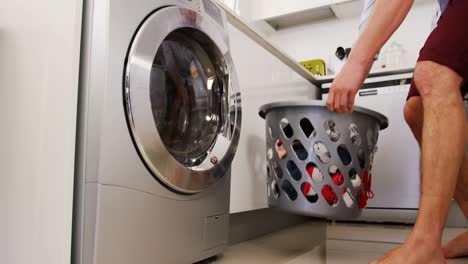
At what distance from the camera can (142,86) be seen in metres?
0.77

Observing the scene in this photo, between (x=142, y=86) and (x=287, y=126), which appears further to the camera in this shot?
(x=287, y=126)

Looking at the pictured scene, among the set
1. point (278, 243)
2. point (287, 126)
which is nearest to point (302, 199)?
point (287, 126)

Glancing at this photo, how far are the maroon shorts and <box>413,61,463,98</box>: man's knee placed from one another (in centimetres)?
1

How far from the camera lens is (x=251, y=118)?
1383 mm

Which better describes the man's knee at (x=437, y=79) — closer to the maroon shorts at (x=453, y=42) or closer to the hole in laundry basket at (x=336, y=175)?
the maroon shorts at (x=453, y=42)

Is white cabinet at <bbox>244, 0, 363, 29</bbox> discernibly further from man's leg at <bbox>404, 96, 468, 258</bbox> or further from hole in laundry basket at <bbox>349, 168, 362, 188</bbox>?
hole in laundry basket at <bbox>349, 168, 362, 188</bbox>

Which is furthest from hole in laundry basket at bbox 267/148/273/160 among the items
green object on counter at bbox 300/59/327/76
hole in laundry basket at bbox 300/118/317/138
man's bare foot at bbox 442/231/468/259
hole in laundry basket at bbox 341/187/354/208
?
green object on counter at bbox 300/59/327/76

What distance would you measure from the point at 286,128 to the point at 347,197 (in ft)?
0.90

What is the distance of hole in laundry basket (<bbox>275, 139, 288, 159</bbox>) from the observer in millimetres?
1129

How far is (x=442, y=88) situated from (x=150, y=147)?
0.68 meters

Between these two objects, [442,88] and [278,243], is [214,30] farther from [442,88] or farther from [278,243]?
[278,243]

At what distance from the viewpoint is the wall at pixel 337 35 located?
234cm

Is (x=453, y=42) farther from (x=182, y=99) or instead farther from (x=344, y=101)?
(x=182, y=99)

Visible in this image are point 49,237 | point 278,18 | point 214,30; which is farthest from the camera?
point 278,18
